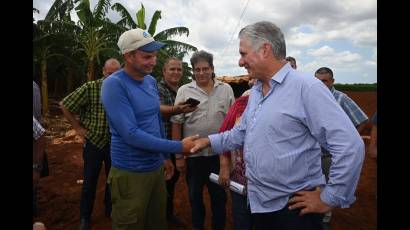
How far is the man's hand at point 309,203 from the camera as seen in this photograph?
1707 mm

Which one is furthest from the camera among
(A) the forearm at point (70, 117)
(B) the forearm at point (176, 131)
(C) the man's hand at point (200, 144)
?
(A) the forearm at point (70, 117)

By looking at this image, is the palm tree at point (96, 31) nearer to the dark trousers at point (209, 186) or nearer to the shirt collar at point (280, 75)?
the dark trousers at point (209, 186)

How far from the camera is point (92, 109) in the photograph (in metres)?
3.91

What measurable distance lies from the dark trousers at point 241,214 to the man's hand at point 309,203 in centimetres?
86

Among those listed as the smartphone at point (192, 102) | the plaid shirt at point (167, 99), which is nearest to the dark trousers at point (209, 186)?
the plaid shirt at point (167, 99)

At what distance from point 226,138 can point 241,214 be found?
66cm

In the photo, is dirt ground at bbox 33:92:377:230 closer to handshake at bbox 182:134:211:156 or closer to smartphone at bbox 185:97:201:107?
smartphone at bbox 185:97:201:107

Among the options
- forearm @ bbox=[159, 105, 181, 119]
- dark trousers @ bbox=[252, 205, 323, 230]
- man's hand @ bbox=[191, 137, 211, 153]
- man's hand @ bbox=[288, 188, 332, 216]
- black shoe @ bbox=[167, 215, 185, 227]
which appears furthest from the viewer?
black shoe @ bbox=[167, 215, 185, 227]

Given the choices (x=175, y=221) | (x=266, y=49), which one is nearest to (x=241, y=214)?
(x=266, y=49)

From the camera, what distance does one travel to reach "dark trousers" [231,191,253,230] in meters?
2.61

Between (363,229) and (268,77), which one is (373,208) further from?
(268,77)

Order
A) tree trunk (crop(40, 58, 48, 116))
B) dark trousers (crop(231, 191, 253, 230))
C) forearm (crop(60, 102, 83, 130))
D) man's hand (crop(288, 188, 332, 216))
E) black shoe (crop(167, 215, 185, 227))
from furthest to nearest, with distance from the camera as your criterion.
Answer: tree trunk (crop(40, 58, 48, 116)) < black shoe (crop(167, 215, 185, 227)) < forearm (crop(60, 102, 83, 130)) < dark trousers (crop(231, 191, 253, 230)) < man's hand (crop(288, 188, 332, 216))

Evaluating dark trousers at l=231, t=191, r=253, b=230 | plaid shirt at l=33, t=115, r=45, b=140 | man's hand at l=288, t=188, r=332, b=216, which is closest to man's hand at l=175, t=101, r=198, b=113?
dark trousers at l=231, t=191, r=253, b=230

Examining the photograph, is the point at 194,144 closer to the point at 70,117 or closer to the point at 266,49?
the point at 266,49
